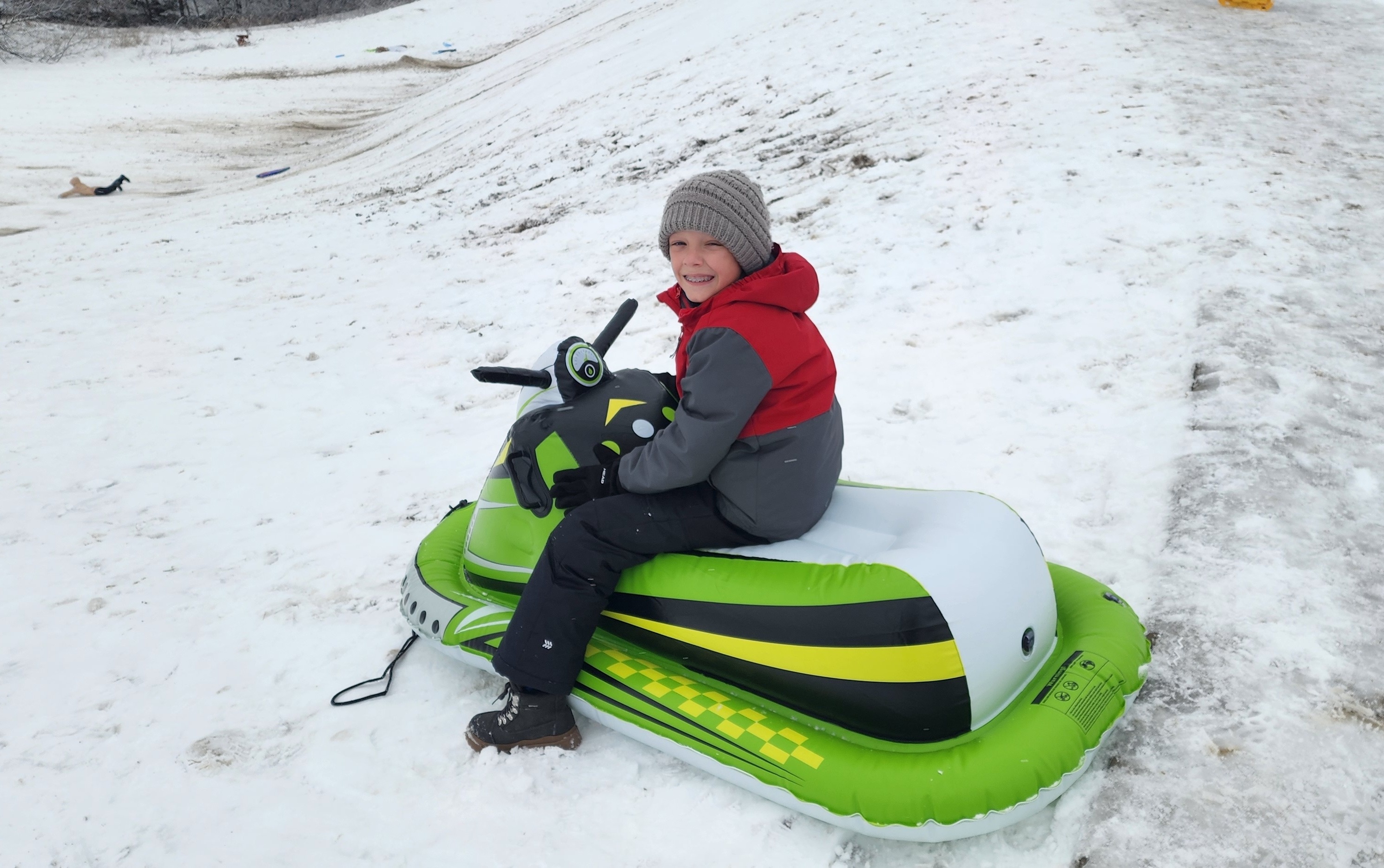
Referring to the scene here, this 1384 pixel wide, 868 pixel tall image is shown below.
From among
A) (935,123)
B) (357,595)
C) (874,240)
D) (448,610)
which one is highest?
(935,123)

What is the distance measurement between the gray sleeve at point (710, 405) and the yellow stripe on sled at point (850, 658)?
0.51m

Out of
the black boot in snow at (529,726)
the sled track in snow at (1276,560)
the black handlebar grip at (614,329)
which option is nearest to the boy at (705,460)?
the black boot in snow at (529,726)

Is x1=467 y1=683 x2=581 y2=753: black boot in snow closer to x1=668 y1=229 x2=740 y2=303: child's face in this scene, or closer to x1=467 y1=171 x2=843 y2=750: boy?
x1=467 y1=171 x2=843 y2=750: boy

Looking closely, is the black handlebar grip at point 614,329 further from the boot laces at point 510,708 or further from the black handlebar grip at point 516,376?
the boot laces at point 510,708

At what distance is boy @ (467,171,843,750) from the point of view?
7.87 feet

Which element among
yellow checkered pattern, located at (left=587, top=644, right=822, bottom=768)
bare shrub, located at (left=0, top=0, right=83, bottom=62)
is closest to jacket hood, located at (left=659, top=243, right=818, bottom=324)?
yellow checkered pattern, located at (left=587, top=644, right=822, bottom=768)

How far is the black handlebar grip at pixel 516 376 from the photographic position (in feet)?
9.50

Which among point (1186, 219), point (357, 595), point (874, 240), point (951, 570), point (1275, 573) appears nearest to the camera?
point (951, 570)

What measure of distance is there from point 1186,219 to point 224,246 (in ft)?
31.3

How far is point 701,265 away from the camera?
8.37 ft

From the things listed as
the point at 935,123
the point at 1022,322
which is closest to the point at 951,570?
the point at 1022,322

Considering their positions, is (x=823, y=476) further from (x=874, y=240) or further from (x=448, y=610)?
(x=874, y=240)

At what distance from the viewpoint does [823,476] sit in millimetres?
2580

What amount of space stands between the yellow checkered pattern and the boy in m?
0.15
